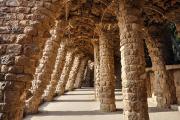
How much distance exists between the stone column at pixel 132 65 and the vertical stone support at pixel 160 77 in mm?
5152

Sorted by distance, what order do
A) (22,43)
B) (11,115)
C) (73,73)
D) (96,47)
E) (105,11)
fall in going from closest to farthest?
(11,115), (22,43), (105,11), (96,47), (73,73)

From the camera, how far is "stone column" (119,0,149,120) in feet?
22.1

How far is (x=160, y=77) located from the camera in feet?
39.2

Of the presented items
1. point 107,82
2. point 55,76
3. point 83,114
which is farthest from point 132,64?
point 55,76

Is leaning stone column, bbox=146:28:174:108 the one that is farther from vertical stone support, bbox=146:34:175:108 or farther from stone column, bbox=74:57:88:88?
stone column, bbox=74:57:88:88

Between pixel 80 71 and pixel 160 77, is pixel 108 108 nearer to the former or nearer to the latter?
pixel 160 77

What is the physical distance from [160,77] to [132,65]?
549 centimetres

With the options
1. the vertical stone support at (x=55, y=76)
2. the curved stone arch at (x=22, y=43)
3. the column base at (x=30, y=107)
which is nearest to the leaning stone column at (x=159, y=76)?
the vertical stone support at (x=55, y=76)

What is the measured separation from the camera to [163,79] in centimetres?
1184

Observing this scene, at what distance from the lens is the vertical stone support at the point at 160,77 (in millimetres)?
11719

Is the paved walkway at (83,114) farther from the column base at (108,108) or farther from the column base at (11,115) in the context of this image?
the column base at (11,115)

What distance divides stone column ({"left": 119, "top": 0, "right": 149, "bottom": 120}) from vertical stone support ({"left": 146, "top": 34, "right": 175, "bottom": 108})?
515cm

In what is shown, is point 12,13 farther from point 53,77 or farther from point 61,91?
point 61,91

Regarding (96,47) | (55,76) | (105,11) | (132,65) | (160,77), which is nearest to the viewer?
(132,65)
